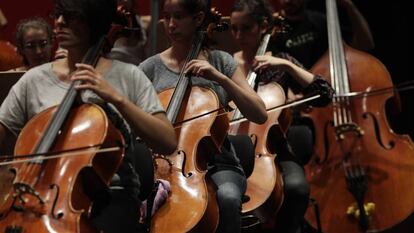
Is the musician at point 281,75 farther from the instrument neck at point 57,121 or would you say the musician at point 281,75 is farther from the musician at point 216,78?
the instrument neck at point 57,121

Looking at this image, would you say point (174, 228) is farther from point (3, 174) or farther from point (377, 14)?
point (377, 14)

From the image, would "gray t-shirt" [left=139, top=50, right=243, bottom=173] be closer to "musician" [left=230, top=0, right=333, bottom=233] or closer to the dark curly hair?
"musician" [left=230, top=0, right=333, bottom=233]

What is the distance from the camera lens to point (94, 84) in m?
2.04

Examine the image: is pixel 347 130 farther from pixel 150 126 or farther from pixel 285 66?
pixel 150 126

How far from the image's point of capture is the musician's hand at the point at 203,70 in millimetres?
2586

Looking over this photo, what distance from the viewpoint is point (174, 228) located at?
2.37m

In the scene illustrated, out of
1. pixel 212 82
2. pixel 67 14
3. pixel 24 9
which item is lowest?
pixel 24 9

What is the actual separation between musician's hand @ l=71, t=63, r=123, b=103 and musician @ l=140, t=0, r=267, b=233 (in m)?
0.57

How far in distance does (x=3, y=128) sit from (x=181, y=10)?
2.55ft

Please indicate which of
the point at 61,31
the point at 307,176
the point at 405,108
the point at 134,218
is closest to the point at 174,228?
the point at 134,218

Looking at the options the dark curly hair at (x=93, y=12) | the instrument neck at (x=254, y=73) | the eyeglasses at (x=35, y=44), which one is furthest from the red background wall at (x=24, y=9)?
the dark curly hair at (x=93, y=12)

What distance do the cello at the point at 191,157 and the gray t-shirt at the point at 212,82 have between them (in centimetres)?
6

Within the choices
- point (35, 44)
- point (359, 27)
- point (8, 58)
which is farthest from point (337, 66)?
point (8, 58)

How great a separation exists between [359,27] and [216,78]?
1511 millimetres
